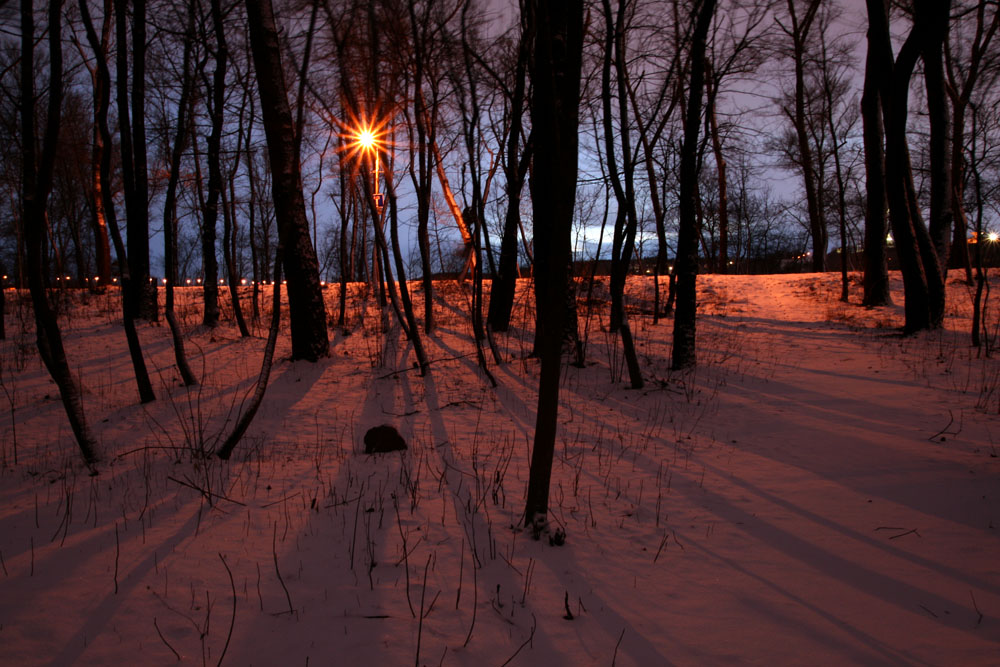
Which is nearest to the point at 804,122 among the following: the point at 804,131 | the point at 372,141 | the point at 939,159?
the point at 804,131

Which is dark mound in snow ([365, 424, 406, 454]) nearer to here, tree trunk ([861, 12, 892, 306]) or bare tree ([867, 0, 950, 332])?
bare tree ([867, 0, 950, 332])

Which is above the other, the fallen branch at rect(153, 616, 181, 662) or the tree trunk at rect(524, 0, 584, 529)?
the tree trunk at rect(524, 0, 584, 529)

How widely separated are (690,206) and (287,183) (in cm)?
615

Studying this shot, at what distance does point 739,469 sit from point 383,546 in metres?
3.11

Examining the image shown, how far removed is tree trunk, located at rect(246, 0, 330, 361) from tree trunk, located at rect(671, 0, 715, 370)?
18.2 ft

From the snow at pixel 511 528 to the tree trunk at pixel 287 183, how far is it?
4.97 feet

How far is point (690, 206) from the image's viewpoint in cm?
731

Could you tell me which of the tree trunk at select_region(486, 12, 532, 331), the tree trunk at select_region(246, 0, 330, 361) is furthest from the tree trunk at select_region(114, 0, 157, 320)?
the tree trunk at select_region(486, 12, 532, 331)

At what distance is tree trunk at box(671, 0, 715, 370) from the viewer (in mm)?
6781

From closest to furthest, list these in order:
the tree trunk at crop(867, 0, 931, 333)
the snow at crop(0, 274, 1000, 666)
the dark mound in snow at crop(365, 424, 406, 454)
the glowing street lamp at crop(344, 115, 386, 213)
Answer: the snow at crop(0, 274, 1000, 666), the dark mound in snow at crop(365, 424, 406, 454), the glowing street lamp at crop(344, 115, 386, 213), the tree trunk at crop(867, 0, 931, 333)

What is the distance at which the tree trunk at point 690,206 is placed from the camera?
22.2 ft

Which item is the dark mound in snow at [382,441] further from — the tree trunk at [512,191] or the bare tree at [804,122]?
the bare tree at [804,122]

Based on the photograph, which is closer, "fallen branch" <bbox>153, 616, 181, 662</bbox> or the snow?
"fallen branch" <bbox>153, 616, 181, 662</bbox>

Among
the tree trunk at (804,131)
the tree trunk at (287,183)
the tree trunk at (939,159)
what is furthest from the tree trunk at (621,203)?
the tree trunk at (804,131)
